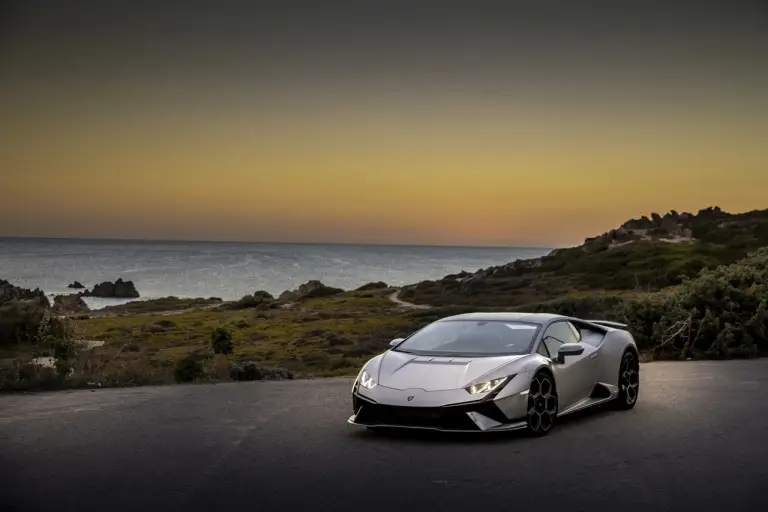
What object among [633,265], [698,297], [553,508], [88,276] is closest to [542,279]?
[633,265]

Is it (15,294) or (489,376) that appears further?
(15,294)

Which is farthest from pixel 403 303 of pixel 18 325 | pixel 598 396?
pixel 598 396

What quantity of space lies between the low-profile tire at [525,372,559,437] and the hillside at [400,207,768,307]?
45270 mm

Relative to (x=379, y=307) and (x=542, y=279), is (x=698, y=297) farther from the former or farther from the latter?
(x=542, y=279)

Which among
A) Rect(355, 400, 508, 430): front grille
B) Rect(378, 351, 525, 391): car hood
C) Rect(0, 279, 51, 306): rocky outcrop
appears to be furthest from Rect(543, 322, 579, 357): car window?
Rect(0, 279, 51, 306): rocky outcrop

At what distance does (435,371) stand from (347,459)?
1.75 meters

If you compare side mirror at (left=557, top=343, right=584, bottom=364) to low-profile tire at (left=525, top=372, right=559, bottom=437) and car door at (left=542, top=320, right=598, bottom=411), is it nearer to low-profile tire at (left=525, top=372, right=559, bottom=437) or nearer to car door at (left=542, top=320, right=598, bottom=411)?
car door at (left=542, top=320, right=598, bottom=411)

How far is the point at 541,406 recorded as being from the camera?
11.4 meters

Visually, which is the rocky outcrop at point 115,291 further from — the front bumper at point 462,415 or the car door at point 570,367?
the front bumper at point 462,415

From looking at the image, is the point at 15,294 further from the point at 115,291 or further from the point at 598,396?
the point at 598,396

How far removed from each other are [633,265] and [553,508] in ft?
206

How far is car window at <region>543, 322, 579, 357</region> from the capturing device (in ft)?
39.9

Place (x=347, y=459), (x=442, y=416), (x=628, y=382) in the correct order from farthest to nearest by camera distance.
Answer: (x=628, y=382), (x=442, y=416), (x=347, y=459)

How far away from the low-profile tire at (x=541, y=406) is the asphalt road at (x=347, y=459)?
200 millimetres
